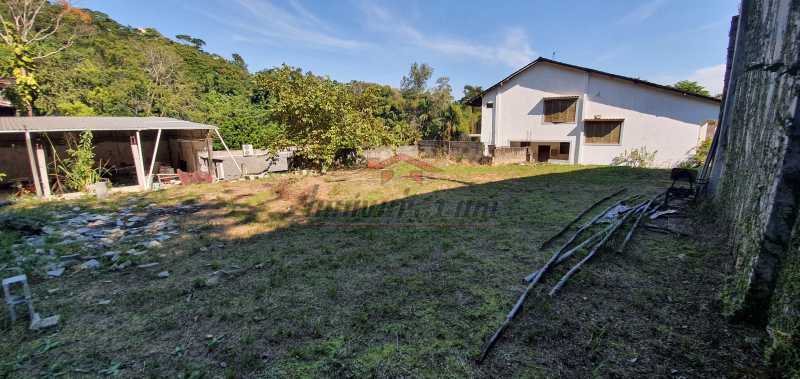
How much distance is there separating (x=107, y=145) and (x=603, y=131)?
78.1 ft

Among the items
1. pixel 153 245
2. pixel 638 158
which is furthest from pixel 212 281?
pixel 638 158

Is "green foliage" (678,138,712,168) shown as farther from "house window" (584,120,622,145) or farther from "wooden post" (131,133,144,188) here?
"wooden post" (131,133,144,188)

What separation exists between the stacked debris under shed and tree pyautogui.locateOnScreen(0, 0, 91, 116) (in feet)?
53.6

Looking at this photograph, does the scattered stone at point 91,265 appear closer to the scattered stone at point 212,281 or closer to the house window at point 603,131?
the scattered stone at point 212,281

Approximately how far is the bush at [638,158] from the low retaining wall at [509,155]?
4752mm

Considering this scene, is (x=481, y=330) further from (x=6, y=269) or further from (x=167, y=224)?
(x=167, y=224)

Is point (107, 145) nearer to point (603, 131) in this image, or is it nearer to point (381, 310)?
point (381, 310)

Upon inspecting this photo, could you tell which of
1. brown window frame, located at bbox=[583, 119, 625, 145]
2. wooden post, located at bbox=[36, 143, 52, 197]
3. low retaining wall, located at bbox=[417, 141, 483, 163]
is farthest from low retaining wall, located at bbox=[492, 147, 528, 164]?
wooden post, located at bbox=[36, 143, 52, 197]

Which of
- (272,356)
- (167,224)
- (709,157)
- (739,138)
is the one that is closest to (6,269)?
(167,224)

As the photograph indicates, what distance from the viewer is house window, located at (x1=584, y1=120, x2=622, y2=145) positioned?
631 inches

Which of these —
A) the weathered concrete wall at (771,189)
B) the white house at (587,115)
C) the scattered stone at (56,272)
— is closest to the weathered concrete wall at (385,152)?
the white house at (587,115)

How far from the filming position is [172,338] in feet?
8.55

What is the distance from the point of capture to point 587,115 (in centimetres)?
1627

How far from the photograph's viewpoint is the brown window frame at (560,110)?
53.9ft
